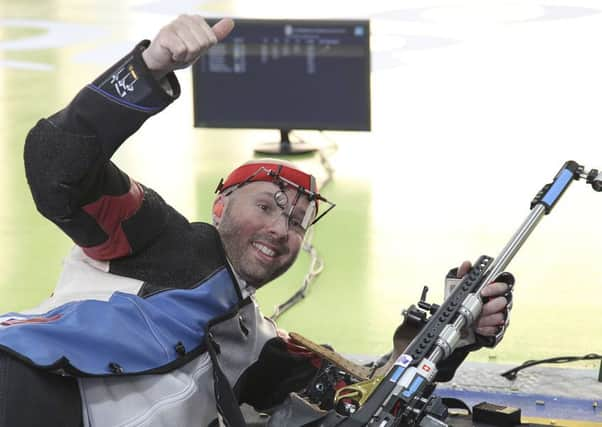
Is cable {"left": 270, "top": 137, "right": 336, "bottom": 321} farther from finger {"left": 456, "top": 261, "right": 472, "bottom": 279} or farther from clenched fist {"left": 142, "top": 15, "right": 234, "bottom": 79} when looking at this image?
clenched fist {"left": 142, "top": 15, "right": 234, "bottom": 79}

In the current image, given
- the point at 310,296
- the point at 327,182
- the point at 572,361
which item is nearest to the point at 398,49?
the point at 327,182

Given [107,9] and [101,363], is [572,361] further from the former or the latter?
[107,9]

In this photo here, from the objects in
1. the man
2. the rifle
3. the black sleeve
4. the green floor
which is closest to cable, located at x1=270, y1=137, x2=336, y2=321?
the green floor

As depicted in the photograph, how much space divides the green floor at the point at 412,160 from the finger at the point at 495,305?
1.63 meters

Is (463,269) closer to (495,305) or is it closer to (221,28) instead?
(495,305)

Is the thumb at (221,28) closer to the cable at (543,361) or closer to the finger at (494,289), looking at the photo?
the finger at (494,289)

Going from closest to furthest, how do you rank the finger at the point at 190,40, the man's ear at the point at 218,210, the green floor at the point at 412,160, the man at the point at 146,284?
1. the finger at the point at 190,40
2. the man at the point at 146,284
3. the man's ear at the point at 218,210
4. the green floor at the point at 412,160

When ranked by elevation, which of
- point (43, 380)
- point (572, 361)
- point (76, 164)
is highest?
point (76, 164)

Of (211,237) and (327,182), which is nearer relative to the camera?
(211,237)

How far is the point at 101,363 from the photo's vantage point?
3.44 m

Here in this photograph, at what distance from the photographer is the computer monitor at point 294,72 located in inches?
305

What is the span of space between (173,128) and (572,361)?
4385 mm

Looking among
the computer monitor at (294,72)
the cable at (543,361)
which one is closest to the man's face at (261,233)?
the cable at (543,361)

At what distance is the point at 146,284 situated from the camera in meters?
3.65
